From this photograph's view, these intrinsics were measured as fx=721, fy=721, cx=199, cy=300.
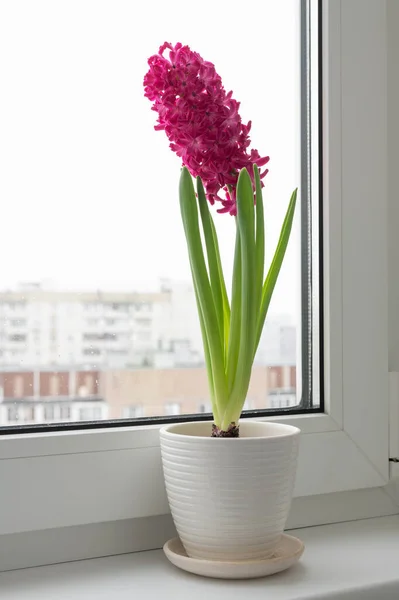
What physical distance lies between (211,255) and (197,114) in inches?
5.0

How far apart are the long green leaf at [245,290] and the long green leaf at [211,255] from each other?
0.03 m

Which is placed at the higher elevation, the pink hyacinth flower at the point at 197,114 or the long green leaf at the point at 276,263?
the pink hyacinth flower at the point at 197,114

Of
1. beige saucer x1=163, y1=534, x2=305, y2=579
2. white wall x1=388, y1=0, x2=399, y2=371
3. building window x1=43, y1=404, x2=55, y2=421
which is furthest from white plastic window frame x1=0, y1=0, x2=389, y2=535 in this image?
building window x1=43, y1=404, x2=55, y2=421

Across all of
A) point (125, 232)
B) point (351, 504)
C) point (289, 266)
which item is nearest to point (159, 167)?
point (125, 232)

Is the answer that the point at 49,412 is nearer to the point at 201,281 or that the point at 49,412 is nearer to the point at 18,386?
the point at 18,386

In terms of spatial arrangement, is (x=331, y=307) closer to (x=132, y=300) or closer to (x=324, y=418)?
(x=324, y=418)

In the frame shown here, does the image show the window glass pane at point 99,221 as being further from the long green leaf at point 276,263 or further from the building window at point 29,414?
the long green leaf at point 276,263

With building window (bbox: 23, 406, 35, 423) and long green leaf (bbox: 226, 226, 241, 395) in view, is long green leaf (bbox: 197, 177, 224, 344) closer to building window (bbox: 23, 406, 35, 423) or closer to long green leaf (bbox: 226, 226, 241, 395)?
long green leaf (bbox: 226, 226, 241, 395)

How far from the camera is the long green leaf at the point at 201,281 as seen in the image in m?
0.64

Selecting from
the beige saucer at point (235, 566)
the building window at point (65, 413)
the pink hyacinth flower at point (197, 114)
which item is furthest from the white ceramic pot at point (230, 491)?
the pink hyacinth flower at point (197, 114)

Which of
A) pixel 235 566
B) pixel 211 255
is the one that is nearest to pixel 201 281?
pixel 211 255

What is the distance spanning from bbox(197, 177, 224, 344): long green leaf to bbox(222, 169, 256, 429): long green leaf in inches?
1.2

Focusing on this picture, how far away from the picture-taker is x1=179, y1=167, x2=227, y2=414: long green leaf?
64 cm

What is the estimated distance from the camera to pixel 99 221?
74 centimetres
